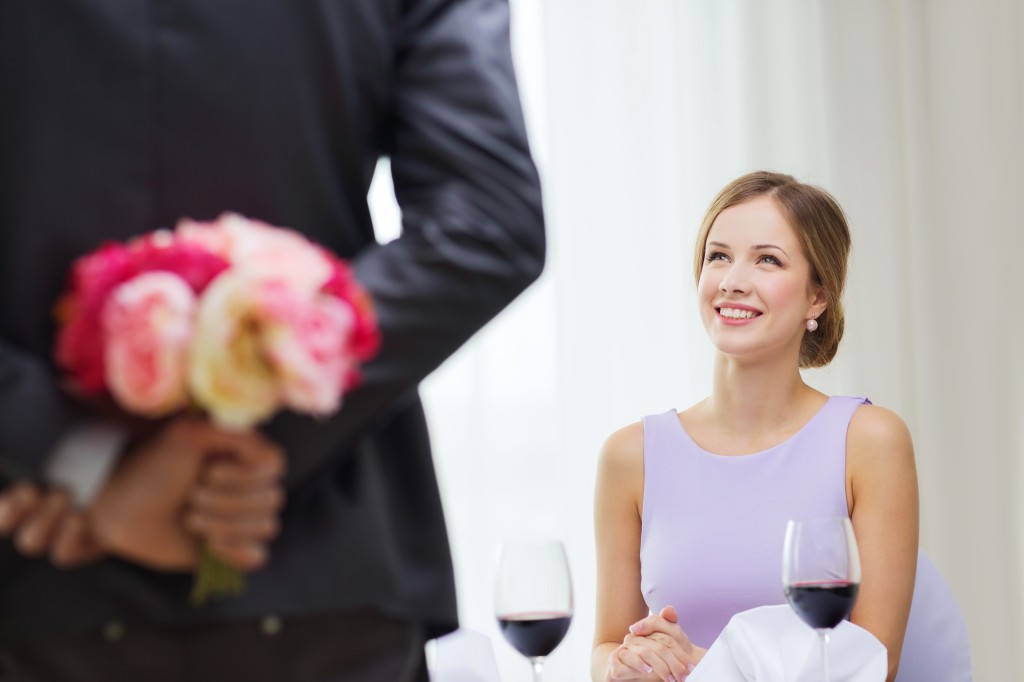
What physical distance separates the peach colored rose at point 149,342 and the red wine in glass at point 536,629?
0.84 meters

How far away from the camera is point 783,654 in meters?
1.55

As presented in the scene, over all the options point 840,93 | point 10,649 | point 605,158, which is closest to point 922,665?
point 10,649

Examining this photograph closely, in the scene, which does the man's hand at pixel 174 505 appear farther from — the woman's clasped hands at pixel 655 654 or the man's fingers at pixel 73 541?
the woman's clasped hands at pixel 655 654

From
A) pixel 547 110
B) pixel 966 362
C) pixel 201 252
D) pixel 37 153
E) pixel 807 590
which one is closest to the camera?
pixel 201 252

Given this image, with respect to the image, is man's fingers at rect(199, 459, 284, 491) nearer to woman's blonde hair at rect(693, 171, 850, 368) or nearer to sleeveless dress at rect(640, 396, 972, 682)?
sleeveless dress at rect(640, 396, 972, 682)

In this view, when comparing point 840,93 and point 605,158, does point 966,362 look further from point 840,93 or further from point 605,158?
point 605,158

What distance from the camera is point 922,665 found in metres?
2.16

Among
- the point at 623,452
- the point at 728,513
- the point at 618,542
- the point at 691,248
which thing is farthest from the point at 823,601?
the point at 691,248

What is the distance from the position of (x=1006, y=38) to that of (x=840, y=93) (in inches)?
24.0

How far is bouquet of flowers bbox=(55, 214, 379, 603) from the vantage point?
29.4 inches

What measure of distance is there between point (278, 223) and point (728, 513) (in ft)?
6.25

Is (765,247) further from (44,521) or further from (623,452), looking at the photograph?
(44,521)

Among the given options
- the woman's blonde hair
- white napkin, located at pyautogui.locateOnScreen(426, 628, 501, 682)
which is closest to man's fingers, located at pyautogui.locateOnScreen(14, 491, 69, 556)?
white napkin, located at pyautogui.locateOnScreen(426, 628, 501, 682)

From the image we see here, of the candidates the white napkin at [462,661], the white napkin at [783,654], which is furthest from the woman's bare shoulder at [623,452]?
the white napkin at [783,654]
